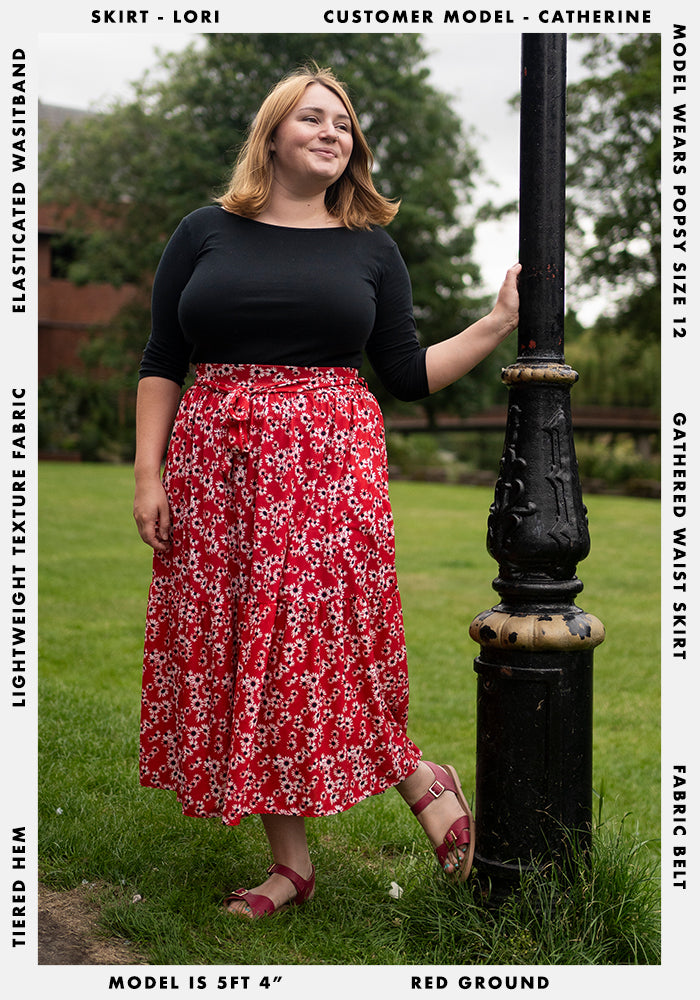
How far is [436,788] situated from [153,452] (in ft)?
4.30

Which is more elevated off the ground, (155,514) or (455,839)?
(155,514)

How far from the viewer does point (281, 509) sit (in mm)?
2967

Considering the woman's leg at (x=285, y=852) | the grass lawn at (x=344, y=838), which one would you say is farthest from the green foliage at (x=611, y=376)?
the woman's leg at (x=285, y=852)

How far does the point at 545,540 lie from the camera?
2822 millimetres

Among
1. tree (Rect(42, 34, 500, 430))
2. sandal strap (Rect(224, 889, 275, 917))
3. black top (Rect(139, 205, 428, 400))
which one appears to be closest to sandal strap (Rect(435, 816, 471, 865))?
sandal strap (Rect(224, 889, 275, 917))

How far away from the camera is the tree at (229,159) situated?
27.0 metres

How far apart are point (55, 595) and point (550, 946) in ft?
21.2

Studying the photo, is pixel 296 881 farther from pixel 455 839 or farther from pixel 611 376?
pixel 611 376

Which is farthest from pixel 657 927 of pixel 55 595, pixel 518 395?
pixel 55 595

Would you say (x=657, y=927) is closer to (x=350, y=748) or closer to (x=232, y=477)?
(x=350, y=748)

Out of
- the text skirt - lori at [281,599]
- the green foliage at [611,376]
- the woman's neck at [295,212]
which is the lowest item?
the text skirt - lori at [281,599]

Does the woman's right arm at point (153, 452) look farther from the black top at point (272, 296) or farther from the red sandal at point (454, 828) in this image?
the red sandal at point (454, 828)

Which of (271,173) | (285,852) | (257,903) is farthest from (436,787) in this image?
(271,173)

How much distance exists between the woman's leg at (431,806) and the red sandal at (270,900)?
1.19 feet
